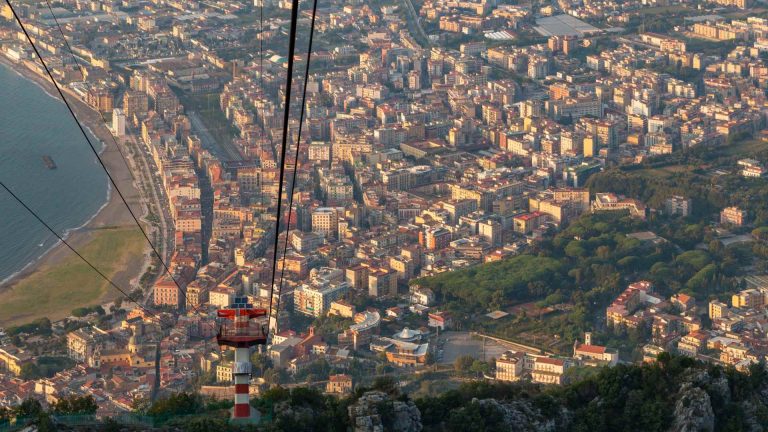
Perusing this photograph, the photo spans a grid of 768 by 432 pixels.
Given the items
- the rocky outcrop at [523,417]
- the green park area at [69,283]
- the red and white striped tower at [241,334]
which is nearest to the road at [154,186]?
the green park area at [69,283]

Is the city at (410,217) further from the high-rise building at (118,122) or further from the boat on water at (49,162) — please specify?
the boat on water at (49,162)

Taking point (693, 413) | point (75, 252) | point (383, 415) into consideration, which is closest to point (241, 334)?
point (383, 415)

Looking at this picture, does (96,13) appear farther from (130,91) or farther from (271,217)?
(271,217)

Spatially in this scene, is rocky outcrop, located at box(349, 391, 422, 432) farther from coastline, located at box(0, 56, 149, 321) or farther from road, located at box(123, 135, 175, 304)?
road, located at box(123, 135, 175, 304)

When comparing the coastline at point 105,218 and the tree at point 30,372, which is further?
the coastline at point 105,218

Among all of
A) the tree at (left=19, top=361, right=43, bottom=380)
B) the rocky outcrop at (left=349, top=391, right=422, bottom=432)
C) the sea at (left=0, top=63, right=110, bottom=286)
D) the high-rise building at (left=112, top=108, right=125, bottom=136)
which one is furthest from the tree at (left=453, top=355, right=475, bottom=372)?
the high-rise building at (left=112, top=108, right=125, bottom=136)

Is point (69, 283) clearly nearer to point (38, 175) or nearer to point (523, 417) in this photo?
point (38, 175)
